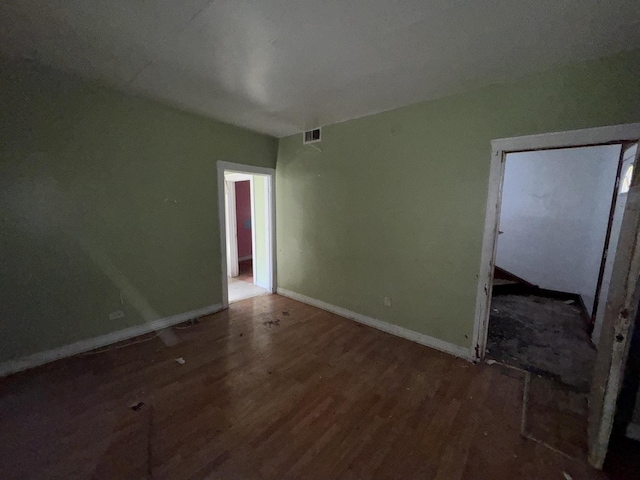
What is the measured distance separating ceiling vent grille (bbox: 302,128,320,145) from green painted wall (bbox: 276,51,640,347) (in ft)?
0.33

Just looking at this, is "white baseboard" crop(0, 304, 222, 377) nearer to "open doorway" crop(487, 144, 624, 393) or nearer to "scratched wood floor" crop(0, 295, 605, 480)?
"scratched wood floor" crop(0, 295, 605, 480)

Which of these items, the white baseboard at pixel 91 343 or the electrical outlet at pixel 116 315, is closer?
the white baseboard at pixel 91 343

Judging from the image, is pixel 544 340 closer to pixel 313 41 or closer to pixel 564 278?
pixel 564 278

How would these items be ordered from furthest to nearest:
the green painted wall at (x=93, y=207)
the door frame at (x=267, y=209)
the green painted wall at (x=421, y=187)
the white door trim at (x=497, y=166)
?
the door frame at (x=267, y=209) < the green painted wall at (x=93, y=207) < the green painted wall at (x=421, y=187) < the white door trim at (x=497, y=166)

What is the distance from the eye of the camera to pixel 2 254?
6.63 feet

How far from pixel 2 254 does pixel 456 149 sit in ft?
13.1

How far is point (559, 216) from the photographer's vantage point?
398 cm

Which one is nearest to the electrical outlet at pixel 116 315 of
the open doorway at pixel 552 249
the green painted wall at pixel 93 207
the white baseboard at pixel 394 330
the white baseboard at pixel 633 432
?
the green painted wall at pixel 93 207

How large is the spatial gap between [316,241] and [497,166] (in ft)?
7.32

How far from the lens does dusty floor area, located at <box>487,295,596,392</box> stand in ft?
7.47

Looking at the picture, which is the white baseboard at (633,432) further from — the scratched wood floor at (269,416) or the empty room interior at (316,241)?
the scratched wood floor at (269,416)

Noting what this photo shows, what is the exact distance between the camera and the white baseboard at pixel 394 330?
249 cm

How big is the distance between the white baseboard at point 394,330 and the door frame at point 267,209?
0.65 m

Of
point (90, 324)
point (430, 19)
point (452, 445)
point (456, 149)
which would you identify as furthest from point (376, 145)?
point (90, 324)
